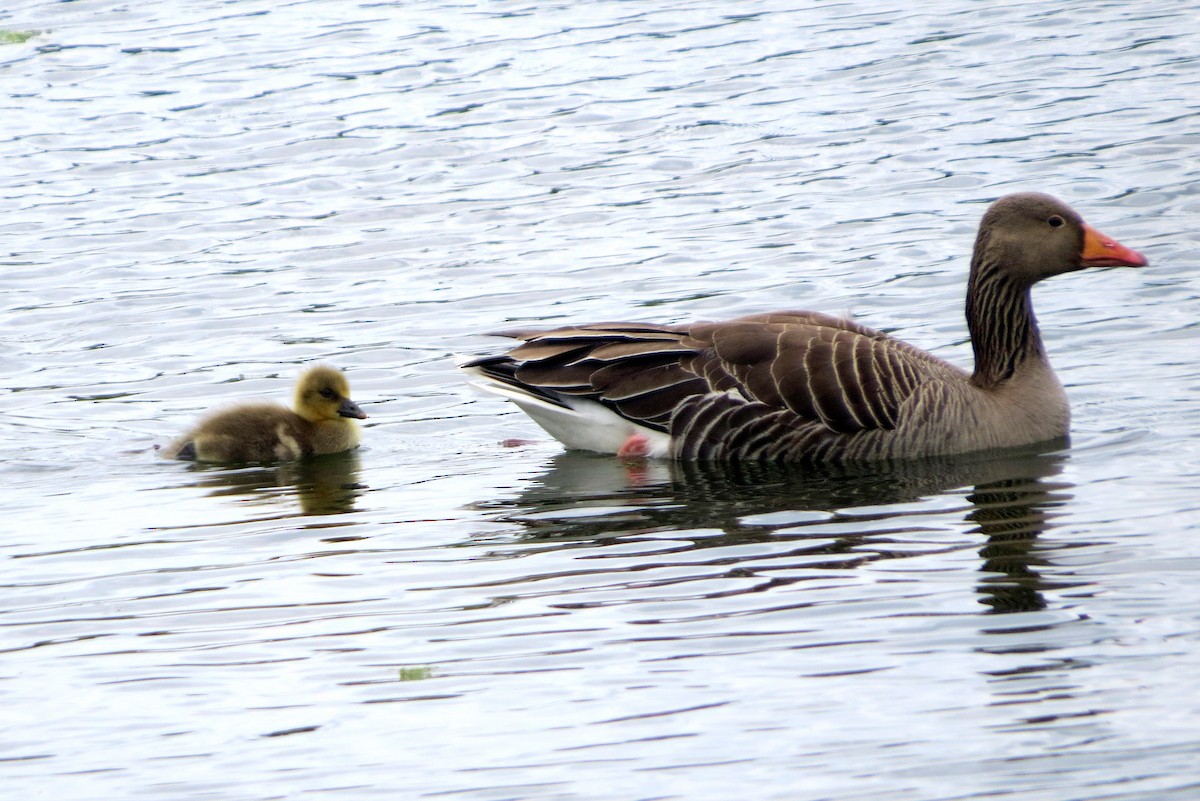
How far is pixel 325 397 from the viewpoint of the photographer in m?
10.3

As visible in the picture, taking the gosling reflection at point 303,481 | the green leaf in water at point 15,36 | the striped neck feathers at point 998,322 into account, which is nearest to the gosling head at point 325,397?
the gosling reflection at point 303,481

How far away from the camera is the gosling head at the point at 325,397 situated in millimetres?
10258

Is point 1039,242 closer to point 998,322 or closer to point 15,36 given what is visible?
point 998,322

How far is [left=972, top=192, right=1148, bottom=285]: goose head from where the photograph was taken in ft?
31.7

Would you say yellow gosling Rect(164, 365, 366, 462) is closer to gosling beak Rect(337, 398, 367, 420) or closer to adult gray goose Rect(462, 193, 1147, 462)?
gosling beak Rect(337, 398, 367, 420)

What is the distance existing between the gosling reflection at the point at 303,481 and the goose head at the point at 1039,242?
12.4 feet

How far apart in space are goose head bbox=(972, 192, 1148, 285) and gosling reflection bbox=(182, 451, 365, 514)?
3.79m

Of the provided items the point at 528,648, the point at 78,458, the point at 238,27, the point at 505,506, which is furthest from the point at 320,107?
the point at 528,648

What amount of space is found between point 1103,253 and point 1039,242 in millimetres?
350

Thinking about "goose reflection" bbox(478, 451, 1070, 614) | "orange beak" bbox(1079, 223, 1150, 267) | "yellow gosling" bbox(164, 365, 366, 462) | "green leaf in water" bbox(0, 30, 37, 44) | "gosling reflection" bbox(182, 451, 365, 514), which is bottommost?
"goose reflection" bbox(478, 451, 1070, 614)

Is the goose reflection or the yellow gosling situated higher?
the yellow gosling

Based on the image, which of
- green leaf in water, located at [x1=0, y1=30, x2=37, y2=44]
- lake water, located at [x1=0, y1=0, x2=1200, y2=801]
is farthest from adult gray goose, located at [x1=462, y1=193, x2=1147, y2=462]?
green leaf in water, located at [x1=0, y1=30, x2=37, y2=44]

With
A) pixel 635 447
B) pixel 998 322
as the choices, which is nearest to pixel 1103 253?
pixel 998 322

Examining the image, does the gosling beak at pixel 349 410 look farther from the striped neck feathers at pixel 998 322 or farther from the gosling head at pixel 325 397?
the striped neck feathers at pixel 998 322
